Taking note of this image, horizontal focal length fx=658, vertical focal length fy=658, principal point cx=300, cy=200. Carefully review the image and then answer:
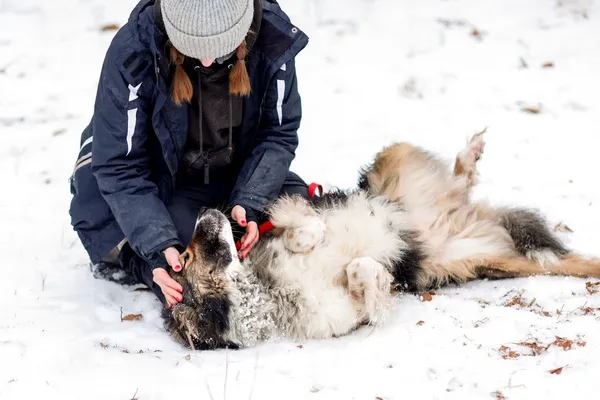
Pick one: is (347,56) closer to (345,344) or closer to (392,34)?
(392,34)

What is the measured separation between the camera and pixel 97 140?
369 centimetres

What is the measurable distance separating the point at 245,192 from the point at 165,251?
65cm

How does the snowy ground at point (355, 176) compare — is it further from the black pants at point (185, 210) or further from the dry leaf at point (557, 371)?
the black pants at point (185, 210)

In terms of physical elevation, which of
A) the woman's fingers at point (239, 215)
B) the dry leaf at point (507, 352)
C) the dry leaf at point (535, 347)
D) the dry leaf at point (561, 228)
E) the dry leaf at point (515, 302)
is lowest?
the dry leaf at point (515, 302)

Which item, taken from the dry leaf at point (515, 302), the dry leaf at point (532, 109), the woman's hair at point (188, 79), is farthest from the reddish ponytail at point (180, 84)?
the dry leaf at point (532, 109)

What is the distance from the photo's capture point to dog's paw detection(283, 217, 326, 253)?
3.84m

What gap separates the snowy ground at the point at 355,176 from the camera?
9.90 ft

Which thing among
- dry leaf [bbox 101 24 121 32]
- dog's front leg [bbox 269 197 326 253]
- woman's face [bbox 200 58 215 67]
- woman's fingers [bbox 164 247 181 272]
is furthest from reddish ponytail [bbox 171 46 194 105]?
dry leaf [bbox 101 24 121 32]

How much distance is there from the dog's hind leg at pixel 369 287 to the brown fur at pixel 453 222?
0.45 m

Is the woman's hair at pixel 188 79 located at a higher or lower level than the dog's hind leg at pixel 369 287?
higher

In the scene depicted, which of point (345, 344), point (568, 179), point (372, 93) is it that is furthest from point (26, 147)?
point (568, 179)

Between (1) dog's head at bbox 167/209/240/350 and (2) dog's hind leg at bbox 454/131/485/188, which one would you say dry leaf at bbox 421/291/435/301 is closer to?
(2) dog's hind leg at bbox 454/131/485/188

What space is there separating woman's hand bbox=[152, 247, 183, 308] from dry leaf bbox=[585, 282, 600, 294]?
233 cm

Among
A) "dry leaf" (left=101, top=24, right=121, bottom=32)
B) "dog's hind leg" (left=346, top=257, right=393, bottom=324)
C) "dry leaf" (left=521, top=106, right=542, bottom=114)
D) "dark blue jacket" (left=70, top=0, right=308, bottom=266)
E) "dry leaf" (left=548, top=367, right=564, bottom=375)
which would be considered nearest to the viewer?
"dry leaf" (left=548, top=367, right=564, bottom=375)
